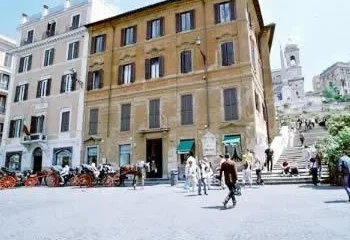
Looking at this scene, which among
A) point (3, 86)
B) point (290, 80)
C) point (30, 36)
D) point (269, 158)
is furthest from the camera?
point (290, 80)

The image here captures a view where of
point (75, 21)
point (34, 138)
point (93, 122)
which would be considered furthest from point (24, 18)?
point (93, 122)

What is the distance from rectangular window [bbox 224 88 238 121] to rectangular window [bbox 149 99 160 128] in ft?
16.5

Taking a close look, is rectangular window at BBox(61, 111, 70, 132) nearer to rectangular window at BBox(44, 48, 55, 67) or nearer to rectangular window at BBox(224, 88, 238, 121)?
rectangular window at BBox(44, 48, 55, 67)

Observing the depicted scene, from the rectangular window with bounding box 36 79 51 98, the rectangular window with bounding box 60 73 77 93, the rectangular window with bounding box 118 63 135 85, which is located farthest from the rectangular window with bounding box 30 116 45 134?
the rectangular window with bounding box 118 63 135 85

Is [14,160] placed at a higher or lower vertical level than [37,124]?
lower

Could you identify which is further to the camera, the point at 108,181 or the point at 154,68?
the point at 154,68

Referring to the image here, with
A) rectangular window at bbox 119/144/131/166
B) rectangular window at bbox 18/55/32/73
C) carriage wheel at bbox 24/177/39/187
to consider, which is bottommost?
carriage wheel at bbox 24/177/39/187

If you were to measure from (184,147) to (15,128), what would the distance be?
55.9 ft

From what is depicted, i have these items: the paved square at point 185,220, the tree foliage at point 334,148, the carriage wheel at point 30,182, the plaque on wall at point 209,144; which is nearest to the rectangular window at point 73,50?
the carriage wheel at point 30,182

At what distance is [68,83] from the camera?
27.0 meters

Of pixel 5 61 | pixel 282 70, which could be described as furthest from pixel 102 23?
pixel 282 70

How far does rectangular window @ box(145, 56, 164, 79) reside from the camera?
77.4 ft

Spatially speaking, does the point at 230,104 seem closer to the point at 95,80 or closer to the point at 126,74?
the point at 126,74

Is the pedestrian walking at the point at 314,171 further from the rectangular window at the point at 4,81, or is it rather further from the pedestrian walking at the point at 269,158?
the rectangular window at the point at 4,81
